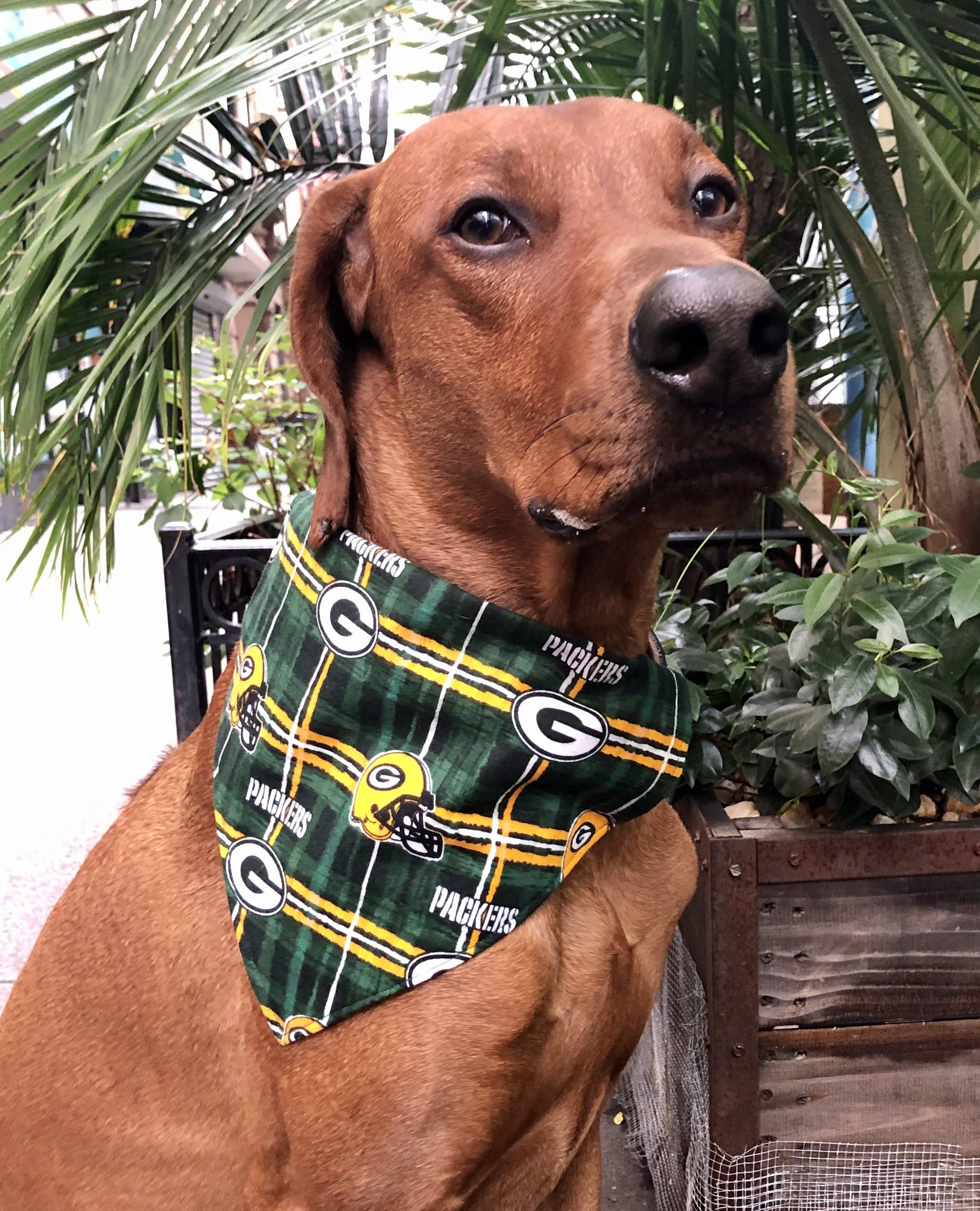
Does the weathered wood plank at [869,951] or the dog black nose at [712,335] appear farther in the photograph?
the weathered wood plank at [869,951]

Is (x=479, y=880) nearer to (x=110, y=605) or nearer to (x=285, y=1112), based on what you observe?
(x=285, y=1112)

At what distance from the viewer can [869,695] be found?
153cm

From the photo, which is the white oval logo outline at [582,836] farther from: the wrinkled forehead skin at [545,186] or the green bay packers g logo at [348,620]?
the wrinkled forehead skin at [545,186]

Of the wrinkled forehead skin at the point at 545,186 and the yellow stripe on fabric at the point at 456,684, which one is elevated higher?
the wrinkled forehead skin at the point at 545,186

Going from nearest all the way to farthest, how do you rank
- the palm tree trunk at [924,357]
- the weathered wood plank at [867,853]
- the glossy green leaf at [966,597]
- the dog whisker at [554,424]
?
the dog whisker at [554,424], the glossy green leaf at [966,597], the weathered wood plank at [867,853], the palm tree trunk at [924,357]

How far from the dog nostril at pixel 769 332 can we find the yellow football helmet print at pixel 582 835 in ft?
1.93

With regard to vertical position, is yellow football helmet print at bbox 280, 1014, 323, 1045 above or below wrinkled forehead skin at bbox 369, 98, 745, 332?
below

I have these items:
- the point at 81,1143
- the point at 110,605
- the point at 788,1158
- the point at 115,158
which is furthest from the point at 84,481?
the point at 110,605

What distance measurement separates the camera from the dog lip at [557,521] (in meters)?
1.01

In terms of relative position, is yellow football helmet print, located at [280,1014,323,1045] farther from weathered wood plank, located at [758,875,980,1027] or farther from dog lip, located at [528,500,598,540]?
weathered wood plank, located at [758,875,980,1027]

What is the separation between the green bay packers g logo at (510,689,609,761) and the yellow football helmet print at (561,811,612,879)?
88mm

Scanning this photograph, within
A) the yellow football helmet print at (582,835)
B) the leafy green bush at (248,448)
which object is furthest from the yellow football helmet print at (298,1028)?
the leafy green bush at (248,448)

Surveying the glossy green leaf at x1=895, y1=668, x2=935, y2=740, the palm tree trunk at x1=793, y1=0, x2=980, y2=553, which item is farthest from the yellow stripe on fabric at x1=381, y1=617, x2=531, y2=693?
the palm tree trunk at x1=793, y1=0, x2=980, y2=553

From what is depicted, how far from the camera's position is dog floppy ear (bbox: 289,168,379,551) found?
1.18 meters
